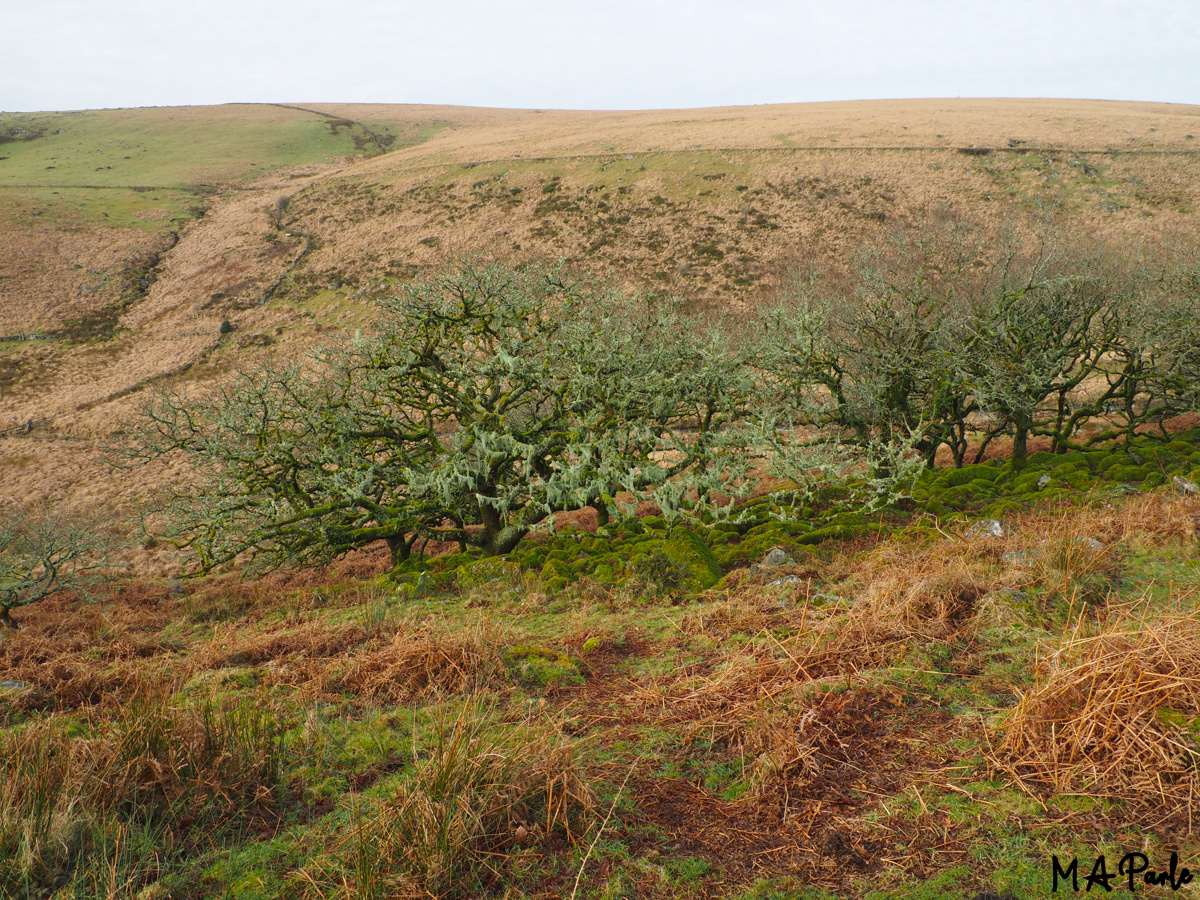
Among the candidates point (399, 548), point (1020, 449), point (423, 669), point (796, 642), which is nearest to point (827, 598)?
point (796, 642)

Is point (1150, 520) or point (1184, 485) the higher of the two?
point (1150, 520)

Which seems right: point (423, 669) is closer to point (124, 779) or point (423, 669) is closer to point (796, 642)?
point (124, 779)

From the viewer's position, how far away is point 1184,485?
1247 centimetres

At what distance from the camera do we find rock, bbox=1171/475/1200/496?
1210cm

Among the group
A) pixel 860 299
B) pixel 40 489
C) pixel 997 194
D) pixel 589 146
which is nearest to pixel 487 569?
pixel 860 299

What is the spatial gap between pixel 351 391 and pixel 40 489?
23.5 m

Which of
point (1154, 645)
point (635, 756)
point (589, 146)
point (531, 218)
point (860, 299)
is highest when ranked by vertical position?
point (589, 146)

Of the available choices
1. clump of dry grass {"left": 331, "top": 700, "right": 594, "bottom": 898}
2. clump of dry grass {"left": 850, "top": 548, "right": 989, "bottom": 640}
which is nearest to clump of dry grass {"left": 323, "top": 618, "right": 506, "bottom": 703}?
clump of dry grass {"left": 331, "top": 700, "right": 594, "bottom": 898}

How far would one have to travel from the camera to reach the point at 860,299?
20.8 metres

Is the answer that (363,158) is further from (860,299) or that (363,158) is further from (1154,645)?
(1154,645)

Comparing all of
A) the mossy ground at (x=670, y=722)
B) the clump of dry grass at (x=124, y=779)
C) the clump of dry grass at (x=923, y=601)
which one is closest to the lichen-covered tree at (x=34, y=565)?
the mossy ground at (x=670, y=722)

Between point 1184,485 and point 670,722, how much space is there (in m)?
12.8

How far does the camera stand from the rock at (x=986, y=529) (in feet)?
33.7

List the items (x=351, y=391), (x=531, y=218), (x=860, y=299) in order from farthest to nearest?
(x=531, y=218) → (x=860, y=299) → (x=351, y=391)
